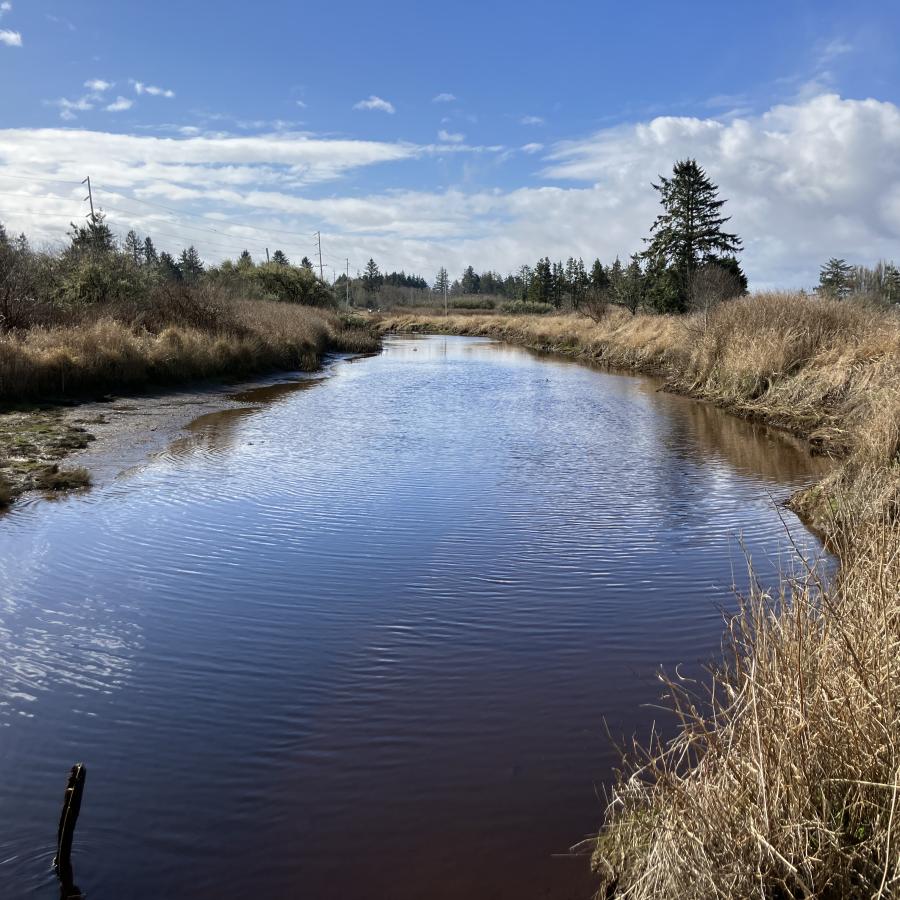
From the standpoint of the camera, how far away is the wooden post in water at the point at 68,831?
10.6 ft

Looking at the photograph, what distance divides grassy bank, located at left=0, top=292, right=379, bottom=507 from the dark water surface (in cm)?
196

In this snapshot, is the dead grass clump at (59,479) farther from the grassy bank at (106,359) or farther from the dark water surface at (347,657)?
the dark water surface at (347,657)

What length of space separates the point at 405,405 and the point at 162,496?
34.8ft

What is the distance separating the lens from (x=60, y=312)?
22781 millimetres

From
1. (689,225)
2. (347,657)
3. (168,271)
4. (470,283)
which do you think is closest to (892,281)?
(689,225)

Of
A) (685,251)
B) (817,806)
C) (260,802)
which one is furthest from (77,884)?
(685,251)

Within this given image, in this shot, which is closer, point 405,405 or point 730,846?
point 730,846

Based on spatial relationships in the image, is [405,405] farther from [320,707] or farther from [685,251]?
[685,251]

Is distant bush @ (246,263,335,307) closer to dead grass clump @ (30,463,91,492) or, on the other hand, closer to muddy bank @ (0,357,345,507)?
muddy bank @ (0,357,345,507)

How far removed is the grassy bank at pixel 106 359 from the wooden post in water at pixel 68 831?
23.8 ft

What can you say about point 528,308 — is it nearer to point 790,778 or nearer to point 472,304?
point 472,304

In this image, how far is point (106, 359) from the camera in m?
20.3

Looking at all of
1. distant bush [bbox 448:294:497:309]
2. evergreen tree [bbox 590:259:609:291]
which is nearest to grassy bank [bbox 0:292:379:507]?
evergreen tree [bbox 590:259:609:291]

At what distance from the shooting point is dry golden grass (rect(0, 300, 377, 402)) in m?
17.7
